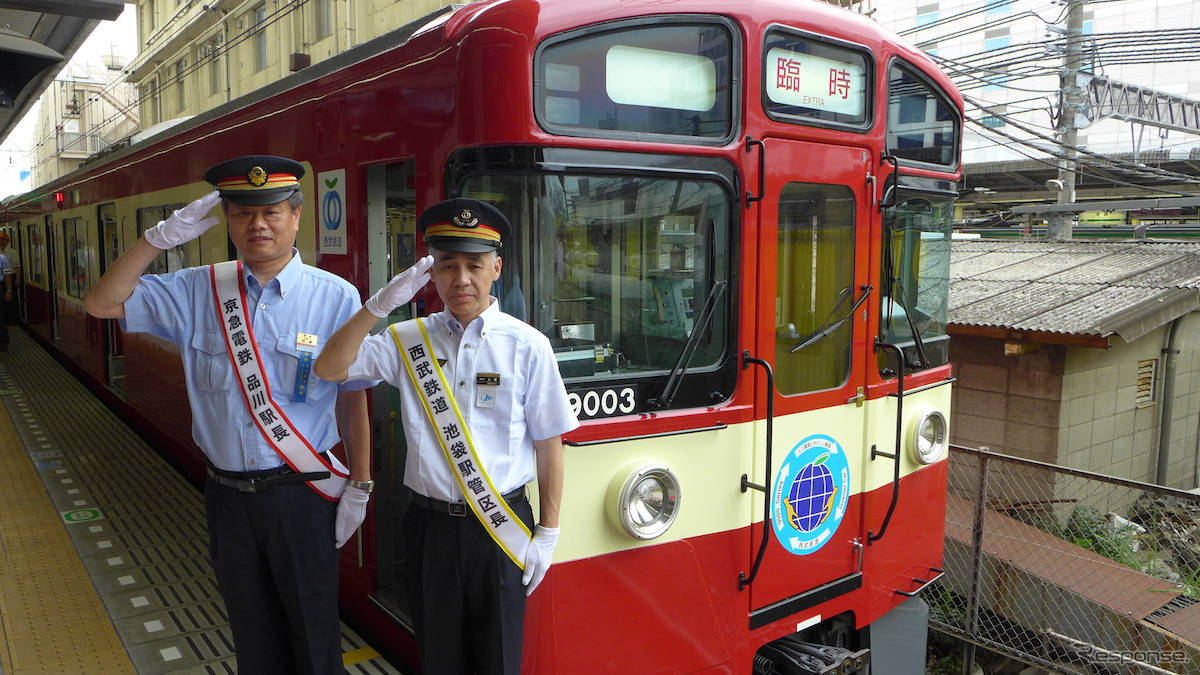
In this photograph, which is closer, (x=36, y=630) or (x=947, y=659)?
(x=36, y=630)

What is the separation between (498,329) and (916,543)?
7.81ft

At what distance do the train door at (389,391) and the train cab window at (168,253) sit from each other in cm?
229

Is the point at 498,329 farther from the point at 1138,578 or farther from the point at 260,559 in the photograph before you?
the point at 1138,578

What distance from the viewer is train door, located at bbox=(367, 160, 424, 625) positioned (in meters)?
3.36

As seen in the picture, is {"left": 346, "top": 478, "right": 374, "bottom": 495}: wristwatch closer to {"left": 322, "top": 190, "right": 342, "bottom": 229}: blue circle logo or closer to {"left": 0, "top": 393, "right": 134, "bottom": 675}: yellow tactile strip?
{"left": 322, "top": 190, "right": 342, "bottom": 229}: blue circle logo

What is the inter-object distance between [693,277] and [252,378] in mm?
1420

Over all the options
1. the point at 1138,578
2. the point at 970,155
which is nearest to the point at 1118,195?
the point at 970,155

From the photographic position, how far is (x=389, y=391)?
3646mm

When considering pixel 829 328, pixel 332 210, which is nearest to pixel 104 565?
pixel 332 210

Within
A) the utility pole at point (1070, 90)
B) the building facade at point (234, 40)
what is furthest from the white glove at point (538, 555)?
the utility pole at point (1070, 90)

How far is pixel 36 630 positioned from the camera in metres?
3.94

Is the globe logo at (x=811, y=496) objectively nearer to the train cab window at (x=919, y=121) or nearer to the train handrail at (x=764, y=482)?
the train handrail at (x=764, y=482)

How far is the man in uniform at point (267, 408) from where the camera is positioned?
2.57 meters

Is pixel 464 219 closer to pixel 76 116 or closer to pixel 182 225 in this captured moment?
pixel 182 225
